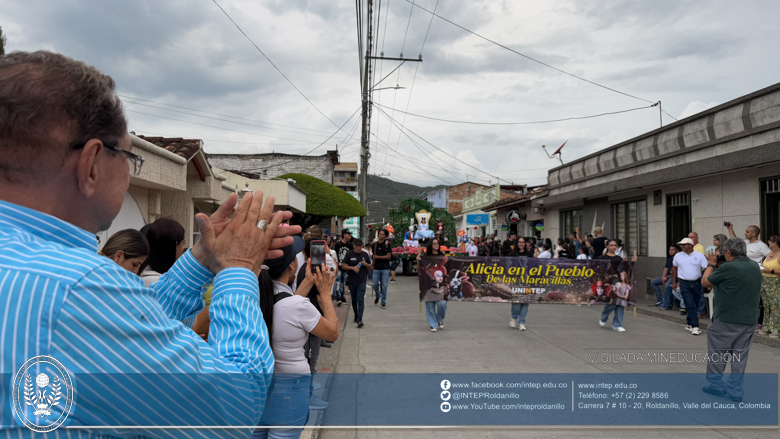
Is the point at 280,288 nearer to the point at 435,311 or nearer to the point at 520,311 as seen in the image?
the point at 435,311

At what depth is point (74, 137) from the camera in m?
1.08

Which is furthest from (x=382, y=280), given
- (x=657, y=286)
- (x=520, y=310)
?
(x=657, y=286)

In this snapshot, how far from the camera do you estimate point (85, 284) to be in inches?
36.8

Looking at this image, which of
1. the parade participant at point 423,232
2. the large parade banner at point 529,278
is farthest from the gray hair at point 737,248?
the parade participant at point 423,232

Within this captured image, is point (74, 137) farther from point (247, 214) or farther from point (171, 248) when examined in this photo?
point (171, 248)

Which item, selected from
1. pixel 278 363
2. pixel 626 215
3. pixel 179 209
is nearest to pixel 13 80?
pixel 278 363

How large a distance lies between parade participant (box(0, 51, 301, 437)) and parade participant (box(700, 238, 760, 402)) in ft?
20.2

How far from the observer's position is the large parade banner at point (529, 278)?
1048 cm

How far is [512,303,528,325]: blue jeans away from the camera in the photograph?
10172 mm

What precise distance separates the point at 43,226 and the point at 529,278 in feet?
33.7

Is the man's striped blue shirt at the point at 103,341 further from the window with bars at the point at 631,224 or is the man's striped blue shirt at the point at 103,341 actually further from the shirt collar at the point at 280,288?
the window with bars at the point at 631,224

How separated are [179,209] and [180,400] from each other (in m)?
9.51

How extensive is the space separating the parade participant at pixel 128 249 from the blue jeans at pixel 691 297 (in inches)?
412

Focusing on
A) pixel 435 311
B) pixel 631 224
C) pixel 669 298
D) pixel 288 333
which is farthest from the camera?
pixel 631 224
